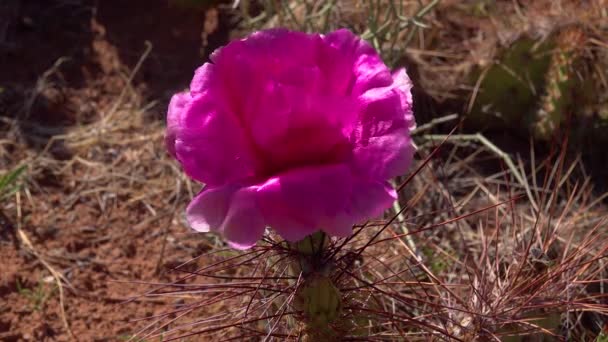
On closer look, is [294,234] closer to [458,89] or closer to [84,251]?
[84,251]

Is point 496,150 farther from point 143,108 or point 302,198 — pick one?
point 302,198

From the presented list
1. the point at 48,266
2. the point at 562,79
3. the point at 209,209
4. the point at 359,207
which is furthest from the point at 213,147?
the point at 562,79

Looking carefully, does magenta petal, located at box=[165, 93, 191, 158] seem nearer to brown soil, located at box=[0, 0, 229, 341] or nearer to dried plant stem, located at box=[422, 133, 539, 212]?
brown soil, located at box=[0, 0, 229, 341]

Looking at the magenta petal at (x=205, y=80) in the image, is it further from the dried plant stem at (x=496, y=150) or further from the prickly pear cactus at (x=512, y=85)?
the prickly pear cactus at (x=512, y=85)

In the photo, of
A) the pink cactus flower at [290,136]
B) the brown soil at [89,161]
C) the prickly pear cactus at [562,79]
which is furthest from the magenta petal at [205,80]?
the prickly pear cactus at [562,79]

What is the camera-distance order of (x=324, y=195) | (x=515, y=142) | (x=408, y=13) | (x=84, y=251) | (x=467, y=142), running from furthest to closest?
(x=408, y=13) → (x=515, y=142) → (x=467, y=142) → (x=84, y=251) → (x=324, y=195)

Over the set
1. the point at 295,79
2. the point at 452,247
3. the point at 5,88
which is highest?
the point at 295,79

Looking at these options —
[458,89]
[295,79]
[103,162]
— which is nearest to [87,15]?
[103,162]
